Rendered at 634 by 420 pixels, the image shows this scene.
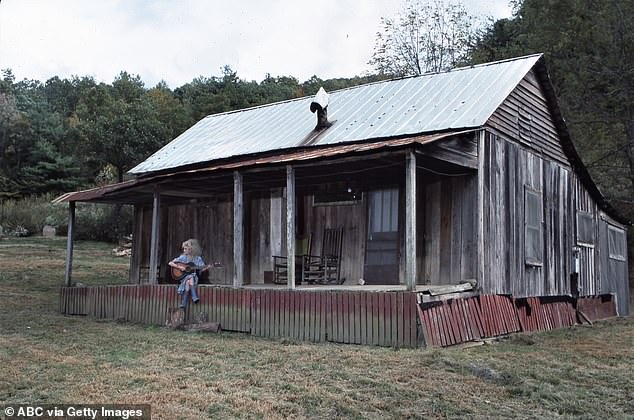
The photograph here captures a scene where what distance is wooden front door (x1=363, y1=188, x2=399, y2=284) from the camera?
1257cm

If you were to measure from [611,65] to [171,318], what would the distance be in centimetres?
2052

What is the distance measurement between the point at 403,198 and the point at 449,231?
1.11 m

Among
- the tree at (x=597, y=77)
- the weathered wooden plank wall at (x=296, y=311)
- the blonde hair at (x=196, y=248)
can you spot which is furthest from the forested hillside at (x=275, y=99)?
the weathered wooden plank wall at (x=296, y=311)

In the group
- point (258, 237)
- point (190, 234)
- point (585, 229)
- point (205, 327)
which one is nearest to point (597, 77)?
point (585, 229)

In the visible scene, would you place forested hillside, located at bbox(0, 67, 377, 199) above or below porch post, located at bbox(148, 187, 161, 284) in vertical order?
above

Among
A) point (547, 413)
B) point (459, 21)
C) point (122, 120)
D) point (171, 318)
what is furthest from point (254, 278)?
point (459, 21)

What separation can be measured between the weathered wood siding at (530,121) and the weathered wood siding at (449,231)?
1.30m

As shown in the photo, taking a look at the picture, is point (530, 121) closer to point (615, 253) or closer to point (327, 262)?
point (327, 262)

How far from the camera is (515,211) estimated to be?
42.0 feet

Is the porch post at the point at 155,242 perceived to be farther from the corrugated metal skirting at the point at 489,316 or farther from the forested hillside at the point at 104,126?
the forested hillside at the point at 104,126

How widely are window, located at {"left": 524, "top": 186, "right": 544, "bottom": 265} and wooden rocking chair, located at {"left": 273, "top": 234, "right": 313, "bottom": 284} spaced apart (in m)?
4.26

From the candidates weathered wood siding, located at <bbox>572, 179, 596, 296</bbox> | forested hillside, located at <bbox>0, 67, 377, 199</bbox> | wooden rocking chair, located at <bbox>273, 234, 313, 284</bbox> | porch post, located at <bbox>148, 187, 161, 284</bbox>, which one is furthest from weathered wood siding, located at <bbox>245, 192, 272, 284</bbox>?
forested hillside, located at <bbox>0, 67, 377, 199</bbox>

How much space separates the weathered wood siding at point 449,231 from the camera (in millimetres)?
11594

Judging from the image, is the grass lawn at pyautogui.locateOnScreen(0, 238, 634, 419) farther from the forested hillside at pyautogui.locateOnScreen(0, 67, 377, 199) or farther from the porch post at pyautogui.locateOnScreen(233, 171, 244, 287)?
the forested hillside at pyautogui.locateOnScreen(0, 67, 377, 199)
